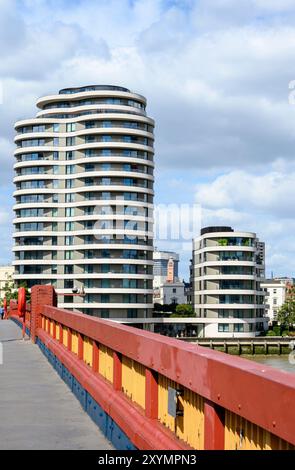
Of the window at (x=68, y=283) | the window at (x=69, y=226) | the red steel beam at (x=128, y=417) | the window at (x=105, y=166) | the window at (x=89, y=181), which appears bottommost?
the red steel beam at (x=128, y=417)

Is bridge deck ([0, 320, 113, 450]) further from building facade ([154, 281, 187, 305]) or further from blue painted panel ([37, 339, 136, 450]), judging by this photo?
building facade ([154, 281, 187, 305])

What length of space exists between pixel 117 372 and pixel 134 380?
2.65 feet

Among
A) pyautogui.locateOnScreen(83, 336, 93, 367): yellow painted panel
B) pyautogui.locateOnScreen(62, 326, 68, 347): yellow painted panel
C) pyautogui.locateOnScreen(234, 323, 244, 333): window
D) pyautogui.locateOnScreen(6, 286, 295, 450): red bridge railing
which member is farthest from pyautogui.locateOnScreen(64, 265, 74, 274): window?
pyautogui.locateOnScreen(6, 286, 295, 450): red bridge railing

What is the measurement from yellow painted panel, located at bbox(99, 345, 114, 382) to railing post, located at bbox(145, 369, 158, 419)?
2.55 meters

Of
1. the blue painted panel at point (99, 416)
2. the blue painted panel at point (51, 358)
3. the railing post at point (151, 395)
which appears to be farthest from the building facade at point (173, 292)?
the railing post at point (151, 395)

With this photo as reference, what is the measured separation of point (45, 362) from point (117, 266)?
77194mm

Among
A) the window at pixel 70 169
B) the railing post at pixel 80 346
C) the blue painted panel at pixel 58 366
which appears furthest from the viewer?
the window at pixel 70 169

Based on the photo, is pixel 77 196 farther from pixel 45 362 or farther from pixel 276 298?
pixel 276 298

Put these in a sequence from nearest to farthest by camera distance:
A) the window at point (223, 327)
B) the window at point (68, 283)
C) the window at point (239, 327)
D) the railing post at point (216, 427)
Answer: the railing post at point (216, 427) < the window at point (68, 283) < the window at point (223, 327) < the window at point (239, 327)

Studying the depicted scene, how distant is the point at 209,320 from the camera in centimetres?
9994

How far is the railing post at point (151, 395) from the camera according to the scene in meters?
6.42

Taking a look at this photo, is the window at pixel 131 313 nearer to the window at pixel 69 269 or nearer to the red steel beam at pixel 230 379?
the window at pixel 69 269

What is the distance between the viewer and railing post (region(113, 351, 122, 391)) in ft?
26.9
